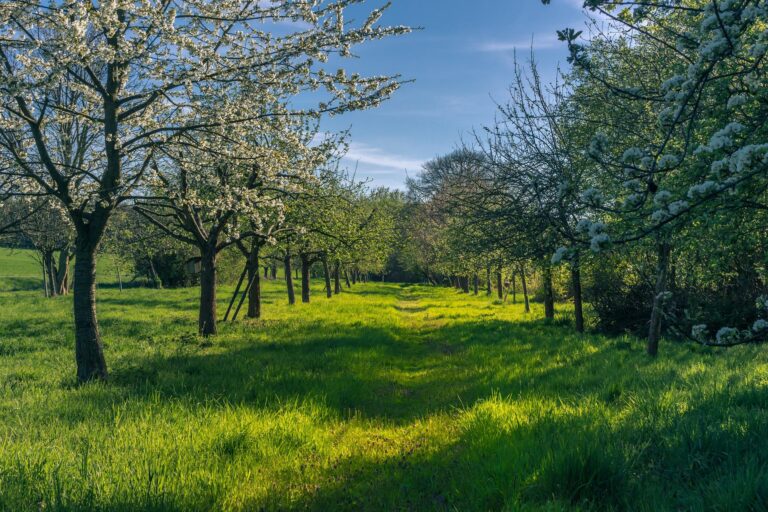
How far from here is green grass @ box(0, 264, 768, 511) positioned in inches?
158

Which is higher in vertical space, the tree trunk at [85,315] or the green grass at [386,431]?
the tree trunk at [85,315]

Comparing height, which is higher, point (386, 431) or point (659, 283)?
point (659, 283)

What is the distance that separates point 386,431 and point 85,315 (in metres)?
5.85

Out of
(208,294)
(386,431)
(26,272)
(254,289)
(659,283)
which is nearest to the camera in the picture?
(386,431)

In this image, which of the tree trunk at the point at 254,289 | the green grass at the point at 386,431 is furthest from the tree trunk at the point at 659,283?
the tree trunk at the point at 254,289

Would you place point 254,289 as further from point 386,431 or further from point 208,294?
point 386,431

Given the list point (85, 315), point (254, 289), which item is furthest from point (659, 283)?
point (254, 289)

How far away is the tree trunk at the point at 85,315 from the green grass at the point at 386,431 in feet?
1.50

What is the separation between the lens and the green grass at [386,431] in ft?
13.1

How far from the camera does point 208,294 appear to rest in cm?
→ 1526

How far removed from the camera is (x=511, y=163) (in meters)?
14.2

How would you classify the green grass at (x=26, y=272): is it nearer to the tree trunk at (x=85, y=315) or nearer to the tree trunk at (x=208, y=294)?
the tree trunk at (x=208, y=294)

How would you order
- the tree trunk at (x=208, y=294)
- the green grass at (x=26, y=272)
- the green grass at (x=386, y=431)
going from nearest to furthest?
the green grass at (x=386, y=431) → the tree trunk at (x=208, y=294) → the green grass at (x=26, y=272)

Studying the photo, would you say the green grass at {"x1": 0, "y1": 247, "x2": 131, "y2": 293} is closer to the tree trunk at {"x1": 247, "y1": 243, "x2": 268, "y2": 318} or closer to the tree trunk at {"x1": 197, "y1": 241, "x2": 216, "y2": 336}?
the tree trunk at {"x1": 247, "y1": 243, "x2": 268, "y2": 318}
